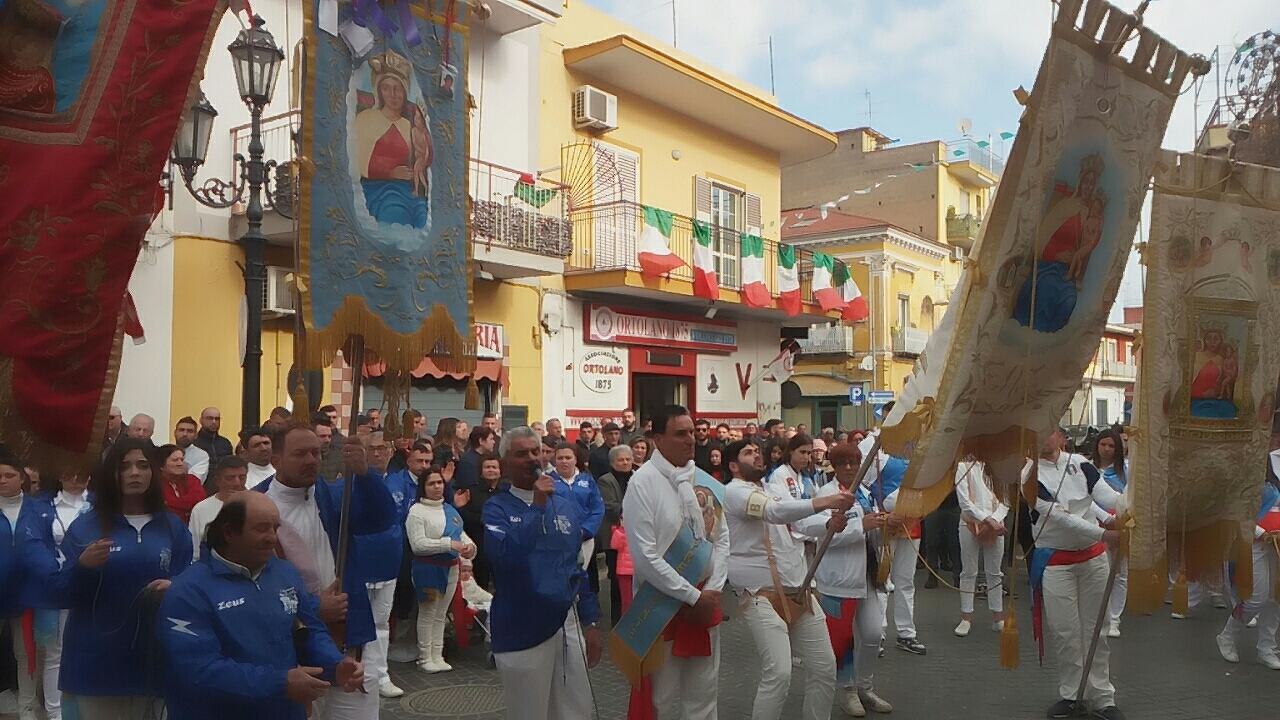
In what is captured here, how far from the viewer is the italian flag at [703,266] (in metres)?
19.5

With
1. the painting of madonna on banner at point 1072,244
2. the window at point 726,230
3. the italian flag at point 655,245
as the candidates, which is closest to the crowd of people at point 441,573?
the painting of madonna on banner at point 1072,244

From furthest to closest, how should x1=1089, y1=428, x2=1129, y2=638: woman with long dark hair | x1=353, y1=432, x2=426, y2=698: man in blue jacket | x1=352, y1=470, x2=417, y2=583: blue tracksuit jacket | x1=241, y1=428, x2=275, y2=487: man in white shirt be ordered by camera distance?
1. x1=1089, y1=428, x2=1129, y2=638: woman with long dark hair
2. x1=241, y1=428, x2=275, y2=487: man in white shirt
3. x1=352, y1=470, x2=417, y2=583: blue tracksuit jacket
4. x1=353, y1=432, x2=426, y2=698: man in blue jacket

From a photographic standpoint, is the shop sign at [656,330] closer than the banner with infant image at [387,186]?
No

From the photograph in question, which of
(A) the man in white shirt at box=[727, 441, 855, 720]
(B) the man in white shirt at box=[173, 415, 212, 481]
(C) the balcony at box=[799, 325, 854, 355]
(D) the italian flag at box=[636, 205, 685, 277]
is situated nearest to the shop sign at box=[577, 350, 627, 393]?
(D) the italian flag at box=[636, 205, 685, 277]

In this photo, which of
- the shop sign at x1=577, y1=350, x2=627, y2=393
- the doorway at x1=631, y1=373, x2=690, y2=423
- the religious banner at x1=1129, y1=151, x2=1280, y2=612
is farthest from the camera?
the doorway at x1=631, y1=373, x2=690, y2=423

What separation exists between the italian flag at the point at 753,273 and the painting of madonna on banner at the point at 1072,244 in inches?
592

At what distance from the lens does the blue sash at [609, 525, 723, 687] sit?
224 inches

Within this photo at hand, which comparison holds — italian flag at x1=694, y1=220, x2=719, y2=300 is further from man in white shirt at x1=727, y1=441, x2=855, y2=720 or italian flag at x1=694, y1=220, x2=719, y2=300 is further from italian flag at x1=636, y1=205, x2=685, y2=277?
man in white shirt at x1=727, y1=441, x2=855, y2=720

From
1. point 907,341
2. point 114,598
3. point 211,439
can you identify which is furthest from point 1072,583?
point 907,341

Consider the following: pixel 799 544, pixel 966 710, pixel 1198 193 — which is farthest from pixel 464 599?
pixel 1198 193

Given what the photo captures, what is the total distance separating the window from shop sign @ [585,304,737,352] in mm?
1127

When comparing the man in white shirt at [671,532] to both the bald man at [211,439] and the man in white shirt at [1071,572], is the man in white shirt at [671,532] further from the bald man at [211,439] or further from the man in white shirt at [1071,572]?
the bald man at [211,439]

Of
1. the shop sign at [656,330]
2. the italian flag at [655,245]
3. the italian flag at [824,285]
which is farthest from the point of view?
the italian flag at [824,285]

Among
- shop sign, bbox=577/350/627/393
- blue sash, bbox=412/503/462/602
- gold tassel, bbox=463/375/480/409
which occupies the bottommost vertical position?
blue sash, bbox=412/503/462/602
